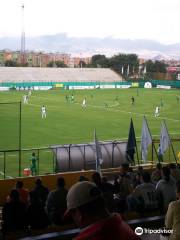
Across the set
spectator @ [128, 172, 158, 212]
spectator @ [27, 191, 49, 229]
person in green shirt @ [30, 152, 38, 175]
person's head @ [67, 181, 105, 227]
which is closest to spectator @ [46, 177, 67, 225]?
spectator @ [27, 191, 49, 229]

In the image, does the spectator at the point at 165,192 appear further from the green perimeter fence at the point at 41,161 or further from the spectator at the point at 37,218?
the green perimeter fence at the point at 41,161

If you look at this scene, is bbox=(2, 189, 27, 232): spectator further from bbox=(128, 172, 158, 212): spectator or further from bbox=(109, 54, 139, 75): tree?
bbox=(109, 54, 139, 75): tree

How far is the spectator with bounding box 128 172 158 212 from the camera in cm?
819

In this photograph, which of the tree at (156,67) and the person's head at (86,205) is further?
the tree at (156,67)

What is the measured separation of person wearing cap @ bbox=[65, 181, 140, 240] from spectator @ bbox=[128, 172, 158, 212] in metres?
5.24

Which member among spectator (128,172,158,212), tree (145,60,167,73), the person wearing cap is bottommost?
spectator (128,172,158,212)

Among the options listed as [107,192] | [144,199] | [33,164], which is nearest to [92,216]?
[107,192]

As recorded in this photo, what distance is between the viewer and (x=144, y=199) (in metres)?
8.27

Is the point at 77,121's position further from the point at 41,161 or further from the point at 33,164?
the point at 33,164

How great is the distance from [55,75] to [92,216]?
364ft

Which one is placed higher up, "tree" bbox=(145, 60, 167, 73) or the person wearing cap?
"tree" bbox=(145, 60, 167, 73)

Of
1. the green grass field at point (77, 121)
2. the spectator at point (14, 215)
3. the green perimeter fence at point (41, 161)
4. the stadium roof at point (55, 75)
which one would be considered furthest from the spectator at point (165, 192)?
the stadium roof at point (55, 75)

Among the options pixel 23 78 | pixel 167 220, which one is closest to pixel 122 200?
pixel 167 220

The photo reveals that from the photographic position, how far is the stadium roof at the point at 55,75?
10503 centimetres
